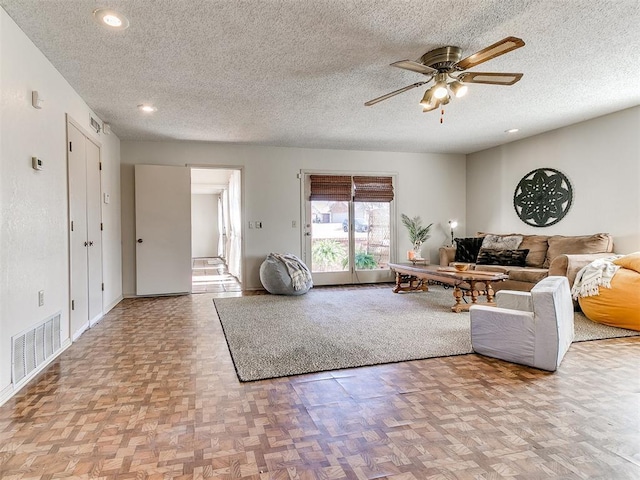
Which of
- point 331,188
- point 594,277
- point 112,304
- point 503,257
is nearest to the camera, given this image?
point 594,277

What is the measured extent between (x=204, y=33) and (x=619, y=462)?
3382mm

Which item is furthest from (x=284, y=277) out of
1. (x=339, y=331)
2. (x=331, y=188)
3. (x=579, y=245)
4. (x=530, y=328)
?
(x=579, y=245)

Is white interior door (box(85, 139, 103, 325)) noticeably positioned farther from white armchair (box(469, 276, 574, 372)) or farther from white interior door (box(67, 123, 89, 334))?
white armchair (box(469, 276, 574, 372))

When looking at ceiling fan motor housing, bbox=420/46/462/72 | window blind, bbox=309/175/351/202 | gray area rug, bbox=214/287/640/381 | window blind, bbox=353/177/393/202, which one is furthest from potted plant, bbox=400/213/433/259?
ceiling fan motor housing, bbox=420/46/462/72

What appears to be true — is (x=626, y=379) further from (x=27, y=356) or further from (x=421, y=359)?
(x=27, y=356)

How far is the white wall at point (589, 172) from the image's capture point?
178 inches

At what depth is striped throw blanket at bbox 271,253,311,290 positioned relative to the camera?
5.68 m

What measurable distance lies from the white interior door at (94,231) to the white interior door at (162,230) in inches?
45.4

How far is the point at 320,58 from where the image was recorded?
120 inches

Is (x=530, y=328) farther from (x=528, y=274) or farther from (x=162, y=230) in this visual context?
(x=162, y=230)

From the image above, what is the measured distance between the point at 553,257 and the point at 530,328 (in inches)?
118

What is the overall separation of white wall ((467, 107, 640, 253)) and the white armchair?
2463 mm

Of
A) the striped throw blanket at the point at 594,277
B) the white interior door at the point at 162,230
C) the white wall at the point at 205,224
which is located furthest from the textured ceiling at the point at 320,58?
the white wall at the point at 205,224

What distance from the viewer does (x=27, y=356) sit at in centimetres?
254
